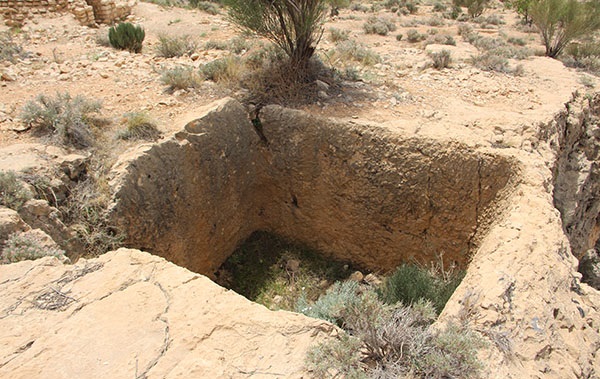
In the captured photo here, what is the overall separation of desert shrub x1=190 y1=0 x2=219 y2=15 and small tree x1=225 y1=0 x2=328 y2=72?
7125mm

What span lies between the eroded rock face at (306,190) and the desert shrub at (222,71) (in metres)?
0.80

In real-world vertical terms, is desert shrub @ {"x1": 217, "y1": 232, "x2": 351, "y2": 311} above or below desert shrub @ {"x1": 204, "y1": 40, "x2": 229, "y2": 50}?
below

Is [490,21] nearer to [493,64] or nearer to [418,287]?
[493,64]

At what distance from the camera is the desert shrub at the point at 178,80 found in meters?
5.49

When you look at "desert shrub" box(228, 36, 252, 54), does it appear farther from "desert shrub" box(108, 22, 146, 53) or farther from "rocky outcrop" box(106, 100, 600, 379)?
"rocky outcrop" box(106, 100, 600, 379)

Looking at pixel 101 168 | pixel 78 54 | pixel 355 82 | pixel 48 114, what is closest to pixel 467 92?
pixel 355 82

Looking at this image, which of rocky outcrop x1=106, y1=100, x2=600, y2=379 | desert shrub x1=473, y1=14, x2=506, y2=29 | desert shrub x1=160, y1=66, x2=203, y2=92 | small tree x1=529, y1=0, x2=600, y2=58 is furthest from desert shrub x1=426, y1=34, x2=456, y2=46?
desert shrub x1=160, y1=66, x2=203, y2=92

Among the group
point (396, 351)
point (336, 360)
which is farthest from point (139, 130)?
point (396, 351)

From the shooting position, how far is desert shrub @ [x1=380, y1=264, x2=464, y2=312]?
397 cm

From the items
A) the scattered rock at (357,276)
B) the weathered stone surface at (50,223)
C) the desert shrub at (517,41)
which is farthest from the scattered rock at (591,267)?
the weathered stone surface at (50,223)

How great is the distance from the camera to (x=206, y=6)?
1251 cm

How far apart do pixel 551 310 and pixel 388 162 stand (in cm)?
255

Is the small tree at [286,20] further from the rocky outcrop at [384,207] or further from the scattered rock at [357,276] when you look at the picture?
the scattered rock at [357,276]

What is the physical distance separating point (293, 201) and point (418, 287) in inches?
88.7
